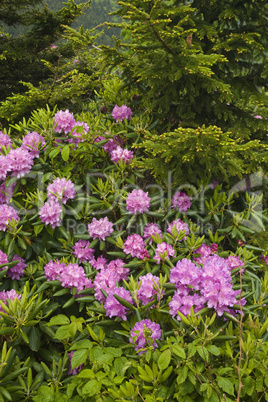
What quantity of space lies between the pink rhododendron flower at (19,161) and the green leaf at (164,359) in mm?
1434

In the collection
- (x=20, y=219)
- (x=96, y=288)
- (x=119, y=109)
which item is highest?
(x=119, y=109)

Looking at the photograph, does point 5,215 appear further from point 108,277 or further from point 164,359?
point 164,359

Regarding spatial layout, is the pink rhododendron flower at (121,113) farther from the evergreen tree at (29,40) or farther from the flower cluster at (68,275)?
the evergreen tree at (29,40)

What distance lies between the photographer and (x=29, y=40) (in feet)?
23.9

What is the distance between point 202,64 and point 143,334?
5.52ft

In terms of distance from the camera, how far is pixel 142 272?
6.59 feet

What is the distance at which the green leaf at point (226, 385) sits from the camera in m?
1.38

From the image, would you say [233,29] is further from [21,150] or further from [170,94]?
[21,150]

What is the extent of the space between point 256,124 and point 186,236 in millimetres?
1012

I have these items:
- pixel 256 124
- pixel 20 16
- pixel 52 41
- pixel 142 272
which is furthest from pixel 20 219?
pixel 20 16

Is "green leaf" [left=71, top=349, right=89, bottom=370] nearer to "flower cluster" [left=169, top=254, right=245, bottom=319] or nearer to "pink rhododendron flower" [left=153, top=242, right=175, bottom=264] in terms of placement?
"flower cluster" [left=169, top=254, right=245, bottom=319]

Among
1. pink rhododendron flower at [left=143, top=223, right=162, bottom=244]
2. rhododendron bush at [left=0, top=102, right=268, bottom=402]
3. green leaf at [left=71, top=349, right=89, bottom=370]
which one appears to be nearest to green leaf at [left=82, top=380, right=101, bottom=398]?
rhododendron bush at [left=0, top=102, right=268, bottom=402]

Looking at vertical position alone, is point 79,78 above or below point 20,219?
above

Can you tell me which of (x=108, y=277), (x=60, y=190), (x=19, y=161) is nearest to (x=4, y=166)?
(x=19, y=161)
